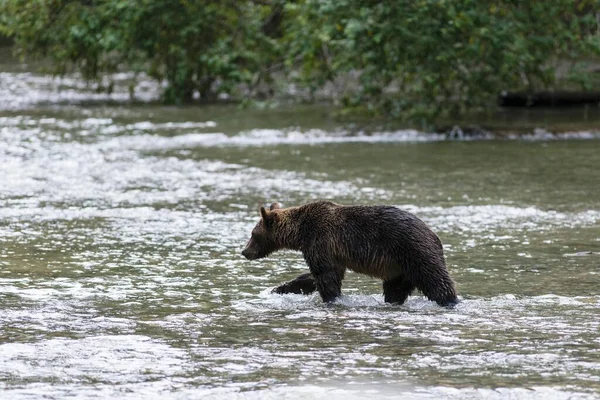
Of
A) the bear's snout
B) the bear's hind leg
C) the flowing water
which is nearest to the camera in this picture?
the flowing water

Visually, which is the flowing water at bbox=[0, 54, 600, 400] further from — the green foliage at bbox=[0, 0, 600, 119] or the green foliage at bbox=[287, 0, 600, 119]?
the green foliage at bbox=[0, 0, 600, 119]

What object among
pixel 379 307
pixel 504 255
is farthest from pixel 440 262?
pixel 504 255

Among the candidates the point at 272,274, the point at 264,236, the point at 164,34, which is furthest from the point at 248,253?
the point at 164,34

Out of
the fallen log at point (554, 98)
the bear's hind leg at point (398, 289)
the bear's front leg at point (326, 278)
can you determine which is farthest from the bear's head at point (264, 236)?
the fallen log at point (554, 98)

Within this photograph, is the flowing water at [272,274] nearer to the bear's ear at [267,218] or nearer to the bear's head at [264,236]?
the bear's head at [264,236]

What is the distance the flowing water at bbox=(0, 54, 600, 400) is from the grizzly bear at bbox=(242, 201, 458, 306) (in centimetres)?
18

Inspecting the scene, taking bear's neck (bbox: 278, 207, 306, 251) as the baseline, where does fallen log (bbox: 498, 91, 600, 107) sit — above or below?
above

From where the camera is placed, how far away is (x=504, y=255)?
36.5 feet

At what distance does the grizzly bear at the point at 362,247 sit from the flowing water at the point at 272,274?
0.18 m

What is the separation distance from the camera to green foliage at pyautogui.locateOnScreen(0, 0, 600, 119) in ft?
70.3

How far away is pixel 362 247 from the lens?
8.79 m

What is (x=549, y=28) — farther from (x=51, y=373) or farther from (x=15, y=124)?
(x=51, y=373)

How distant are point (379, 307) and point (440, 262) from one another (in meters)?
0.65

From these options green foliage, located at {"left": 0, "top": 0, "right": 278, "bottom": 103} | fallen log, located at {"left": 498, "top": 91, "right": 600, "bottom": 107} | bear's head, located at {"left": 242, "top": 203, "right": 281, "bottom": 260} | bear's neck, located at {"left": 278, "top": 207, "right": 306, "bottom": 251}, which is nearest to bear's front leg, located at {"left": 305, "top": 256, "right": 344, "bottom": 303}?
bear's neck, located at {"left": 278, "top": 207, "right": 306, "bottom": 251}
